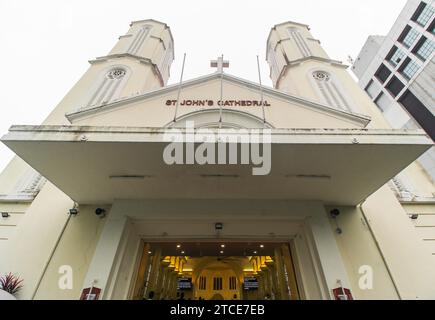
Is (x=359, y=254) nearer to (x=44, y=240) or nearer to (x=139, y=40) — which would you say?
(x=44, y=240)

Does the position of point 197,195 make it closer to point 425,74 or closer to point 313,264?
point 313,264

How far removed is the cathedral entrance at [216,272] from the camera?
8469 mm

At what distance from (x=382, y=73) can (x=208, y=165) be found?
→ 3566 cm

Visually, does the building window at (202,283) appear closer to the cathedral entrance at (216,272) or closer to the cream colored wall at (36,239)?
the cathedral entrance at (216,272)

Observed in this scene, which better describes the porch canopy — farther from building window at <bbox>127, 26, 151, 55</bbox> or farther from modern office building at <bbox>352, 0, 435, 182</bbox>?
modern office building at <bbox>352, 0, 435, 182</bbox>

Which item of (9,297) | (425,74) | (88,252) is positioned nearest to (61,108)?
(88,252)

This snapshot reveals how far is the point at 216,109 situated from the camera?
841 cm

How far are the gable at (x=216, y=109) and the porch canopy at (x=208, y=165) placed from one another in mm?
2456

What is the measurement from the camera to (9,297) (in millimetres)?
4824

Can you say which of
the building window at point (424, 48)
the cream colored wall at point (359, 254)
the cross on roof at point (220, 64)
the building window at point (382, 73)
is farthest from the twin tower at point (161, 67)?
the building window at point (382, 73)

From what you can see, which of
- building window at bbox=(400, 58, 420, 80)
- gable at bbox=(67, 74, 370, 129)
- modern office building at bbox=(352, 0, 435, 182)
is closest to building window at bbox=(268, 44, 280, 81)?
gable at bbox=(67, 74, 370, 129)

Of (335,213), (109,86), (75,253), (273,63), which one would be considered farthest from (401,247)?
(273,63)

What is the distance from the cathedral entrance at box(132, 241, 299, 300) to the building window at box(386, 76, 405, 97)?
85.2 ft

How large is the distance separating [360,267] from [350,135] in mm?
3680
